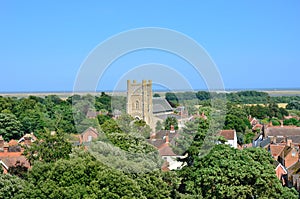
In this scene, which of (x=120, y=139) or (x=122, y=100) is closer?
(x=120, y=139)

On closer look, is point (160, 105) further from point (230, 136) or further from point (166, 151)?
point (166, 151)

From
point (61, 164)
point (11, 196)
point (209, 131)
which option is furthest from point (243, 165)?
point (11, 196)

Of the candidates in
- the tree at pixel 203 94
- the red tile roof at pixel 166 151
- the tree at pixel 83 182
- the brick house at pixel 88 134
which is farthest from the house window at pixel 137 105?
the tree at pixel 83 182

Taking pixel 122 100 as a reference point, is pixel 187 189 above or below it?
below

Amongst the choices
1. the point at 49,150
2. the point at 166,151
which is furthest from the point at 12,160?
the point at 166,151

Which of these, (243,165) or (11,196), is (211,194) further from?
(11,196)

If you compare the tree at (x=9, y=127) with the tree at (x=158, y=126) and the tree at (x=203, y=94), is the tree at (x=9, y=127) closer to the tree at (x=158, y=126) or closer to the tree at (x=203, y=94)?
the tree at (x=158, y=126)

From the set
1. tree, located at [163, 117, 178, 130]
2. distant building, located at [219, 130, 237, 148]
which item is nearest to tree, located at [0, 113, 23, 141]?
tree, located at [163, 117, 178, 130]
